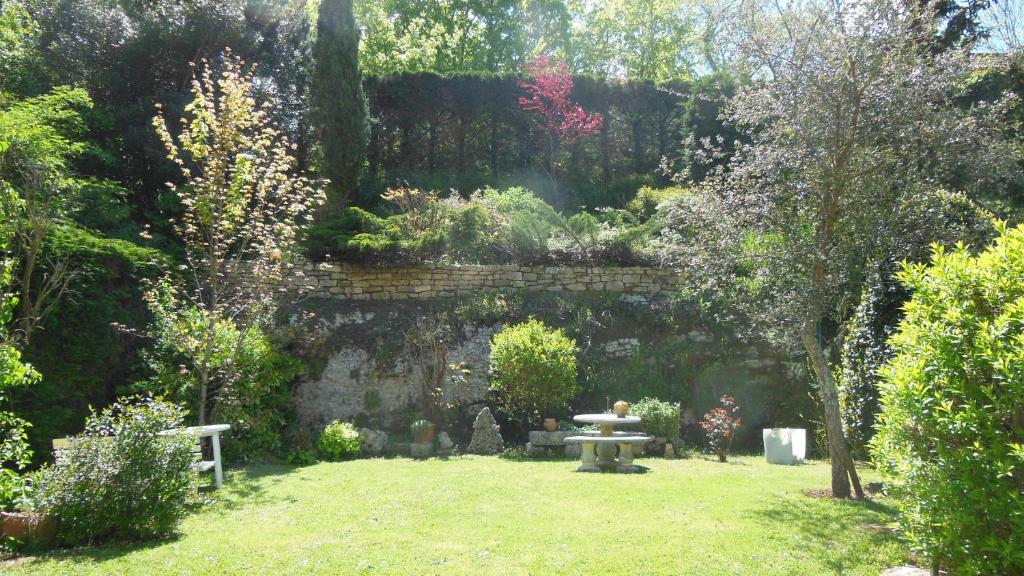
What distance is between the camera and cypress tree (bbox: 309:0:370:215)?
45.8 feet

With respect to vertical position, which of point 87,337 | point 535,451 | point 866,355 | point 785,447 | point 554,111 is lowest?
point 535,451

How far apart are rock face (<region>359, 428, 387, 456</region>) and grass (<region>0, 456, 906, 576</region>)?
6.30ft

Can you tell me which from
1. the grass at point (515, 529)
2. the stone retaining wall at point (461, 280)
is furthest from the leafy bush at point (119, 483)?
the stone retaining wall at point (461, 280)

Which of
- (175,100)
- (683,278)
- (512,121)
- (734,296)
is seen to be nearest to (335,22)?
(175,100)

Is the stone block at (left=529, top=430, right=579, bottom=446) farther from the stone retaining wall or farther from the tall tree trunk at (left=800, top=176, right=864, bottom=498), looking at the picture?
the tall tree trunk at (left=800, top=176, right=864, bottom=498)

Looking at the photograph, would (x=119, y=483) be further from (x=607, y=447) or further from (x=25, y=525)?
(x=607, y=447)

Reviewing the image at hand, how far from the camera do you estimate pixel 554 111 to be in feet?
55.0

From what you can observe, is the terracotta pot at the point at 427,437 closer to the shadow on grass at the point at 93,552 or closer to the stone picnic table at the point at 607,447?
the stone picnic table at the point at 607,447

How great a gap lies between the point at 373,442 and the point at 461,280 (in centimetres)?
349

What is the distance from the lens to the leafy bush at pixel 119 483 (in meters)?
5.11

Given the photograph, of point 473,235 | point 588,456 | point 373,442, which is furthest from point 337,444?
point 473,235

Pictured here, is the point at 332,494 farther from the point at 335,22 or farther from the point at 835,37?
the point at 335,22

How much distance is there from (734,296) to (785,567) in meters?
3.70

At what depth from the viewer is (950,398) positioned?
12.6 ft
